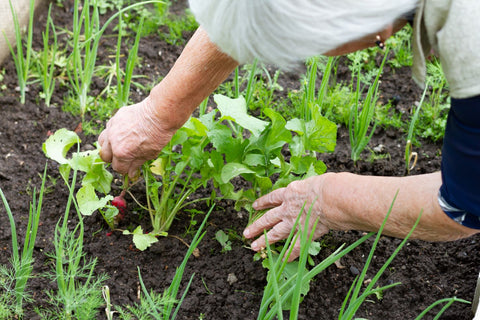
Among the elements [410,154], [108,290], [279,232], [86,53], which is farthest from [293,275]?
[86,53]

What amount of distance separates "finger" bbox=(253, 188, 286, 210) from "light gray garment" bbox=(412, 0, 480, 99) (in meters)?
0.72

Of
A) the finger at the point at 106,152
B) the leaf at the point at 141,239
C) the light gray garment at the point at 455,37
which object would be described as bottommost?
the leaf at the point at 141,239

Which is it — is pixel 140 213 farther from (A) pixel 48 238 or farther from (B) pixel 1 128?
(B) pixel 1 128

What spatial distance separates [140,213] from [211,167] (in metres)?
0.39

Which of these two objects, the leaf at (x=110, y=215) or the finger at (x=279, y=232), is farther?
the leaf at (x=110, y=215)

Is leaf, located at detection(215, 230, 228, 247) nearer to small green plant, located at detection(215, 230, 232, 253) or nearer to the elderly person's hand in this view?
small green plant, located at detection(215, 230, 232, 253)

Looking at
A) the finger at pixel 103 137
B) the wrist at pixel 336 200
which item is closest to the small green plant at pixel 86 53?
the finger at pixel 103 137

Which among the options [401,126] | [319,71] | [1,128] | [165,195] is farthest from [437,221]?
[1,128]

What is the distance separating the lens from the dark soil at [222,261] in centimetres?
203

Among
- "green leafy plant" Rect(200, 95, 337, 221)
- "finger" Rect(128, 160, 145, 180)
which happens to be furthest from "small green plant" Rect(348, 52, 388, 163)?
"finger" Rect(128, 160, 145, 180)

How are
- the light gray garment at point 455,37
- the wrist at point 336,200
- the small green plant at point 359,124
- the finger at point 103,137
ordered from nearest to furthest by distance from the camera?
the light gray garment at point 455,37 < the wrist at point 336,200 < the finger at point 103,137 < the small green plant at point 359,124

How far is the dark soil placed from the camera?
2.03m

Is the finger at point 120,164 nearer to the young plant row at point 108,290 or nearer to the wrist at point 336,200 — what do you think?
the young plant row at point 108,290

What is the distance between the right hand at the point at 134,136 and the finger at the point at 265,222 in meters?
0.40
